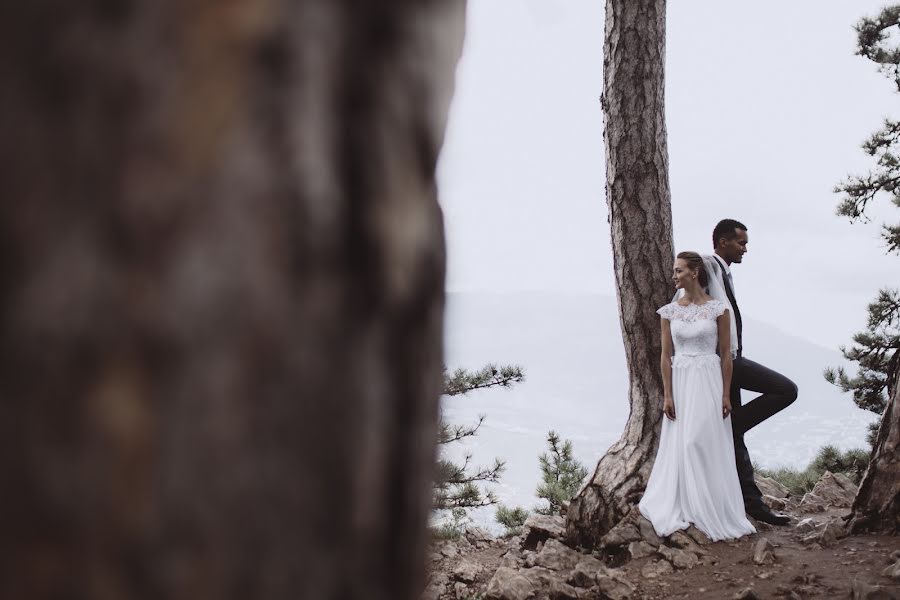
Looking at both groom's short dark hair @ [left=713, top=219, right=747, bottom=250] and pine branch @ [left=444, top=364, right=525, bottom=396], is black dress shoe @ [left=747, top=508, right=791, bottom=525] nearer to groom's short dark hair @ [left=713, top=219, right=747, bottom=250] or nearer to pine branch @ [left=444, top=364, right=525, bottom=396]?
groom's short dark hair @ [left=713, top=219, right=747, bottom=250]

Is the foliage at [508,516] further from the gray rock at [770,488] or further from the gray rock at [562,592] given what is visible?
the gray rock at [562,592]

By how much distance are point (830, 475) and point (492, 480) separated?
12.5 feet

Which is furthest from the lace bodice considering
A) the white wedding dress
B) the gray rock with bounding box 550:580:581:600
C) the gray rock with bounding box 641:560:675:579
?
the gray rock with bounding box 550:580:581:600

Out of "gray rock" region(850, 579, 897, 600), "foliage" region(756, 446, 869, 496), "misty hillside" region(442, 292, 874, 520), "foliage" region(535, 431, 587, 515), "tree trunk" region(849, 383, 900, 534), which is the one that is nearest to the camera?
"gray rock" region(850, 579, 897, 600)

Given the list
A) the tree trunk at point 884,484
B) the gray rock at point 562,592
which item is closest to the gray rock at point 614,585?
the gray rock at point 562,592

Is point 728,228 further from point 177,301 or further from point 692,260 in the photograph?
point 177,301

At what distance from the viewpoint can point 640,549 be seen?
182 inches

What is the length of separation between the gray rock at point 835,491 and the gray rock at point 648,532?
247 centimetres

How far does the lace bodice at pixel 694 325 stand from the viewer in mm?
4988

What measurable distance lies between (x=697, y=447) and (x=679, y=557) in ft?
2.94

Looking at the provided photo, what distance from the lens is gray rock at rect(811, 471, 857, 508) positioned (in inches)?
246

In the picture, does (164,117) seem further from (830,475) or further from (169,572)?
(830,475)

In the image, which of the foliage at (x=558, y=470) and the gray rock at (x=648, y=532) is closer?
the gray rock at (x=648, y=532)

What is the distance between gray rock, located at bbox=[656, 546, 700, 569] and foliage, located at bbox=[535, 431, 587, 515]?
215 inches
